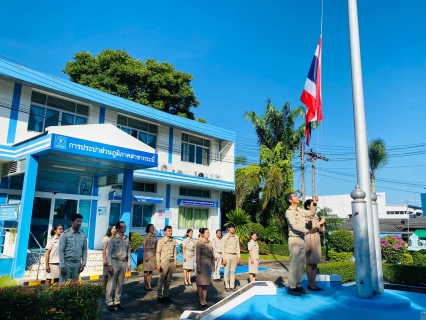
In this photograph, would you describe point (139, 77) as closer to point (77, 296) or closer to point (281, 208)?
point (281, 208)

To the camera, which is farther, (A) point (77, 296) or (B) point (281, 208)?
(B) point (281, 208)

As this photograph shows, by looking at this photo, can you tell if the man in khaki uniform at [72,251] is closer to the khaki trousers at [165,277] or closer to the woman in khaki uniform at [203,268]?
the khaki trousers at [165,277]

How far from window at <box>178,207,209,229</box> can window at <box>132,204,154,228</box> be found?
6.83 feet

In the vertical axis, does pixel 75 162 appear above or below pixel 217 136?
below

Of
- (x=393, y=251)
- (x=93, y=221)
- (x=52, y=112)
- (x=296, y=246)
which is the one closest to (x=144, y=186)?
(x=93, y=221)

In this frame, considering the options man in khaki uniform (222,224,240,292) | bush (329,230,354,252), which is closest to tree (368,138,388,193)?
bush (329,230,354,252)

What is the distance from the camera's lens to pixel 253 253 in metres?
9.99

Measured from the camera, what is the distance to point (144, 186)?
17.9 metres

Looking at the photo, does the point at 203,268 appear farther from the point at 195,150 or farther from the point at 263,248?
the point at 263,248

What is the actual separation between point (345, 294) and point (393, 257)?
9.13 meters

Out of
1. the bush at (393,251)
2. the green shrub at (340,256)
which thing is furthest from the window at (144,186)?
the bush at (393,251)

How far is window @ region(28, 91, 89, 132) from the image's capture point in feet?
46.4

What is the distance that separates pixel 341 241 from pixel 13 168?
1718 centimetres

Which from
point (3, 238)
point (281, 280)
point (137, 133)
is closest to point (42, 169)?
point (3, 238)
